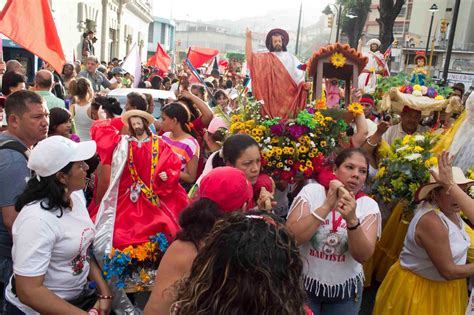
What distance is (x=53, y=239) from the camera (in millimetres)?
2426

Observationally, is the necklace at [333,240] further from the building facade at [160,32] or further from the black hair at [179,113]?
the building facade at [160,32]

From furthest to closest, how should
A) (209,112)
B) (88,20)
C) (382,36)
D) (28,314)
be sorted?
(88,20) → (382,36) → (209,112) → (28,314)

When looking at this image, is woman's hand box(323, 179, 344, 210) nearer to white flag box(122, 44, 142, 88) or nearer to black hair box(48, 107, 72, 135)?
black hair box(48, 107, 72, 135)

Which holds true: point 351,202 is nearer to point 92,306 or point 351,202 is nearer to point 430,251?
point 430,251

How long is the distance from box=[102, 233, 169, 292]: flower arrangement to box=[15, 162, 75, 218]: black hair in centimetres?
85

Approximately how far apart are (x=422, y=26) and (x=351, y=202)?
2355 inches

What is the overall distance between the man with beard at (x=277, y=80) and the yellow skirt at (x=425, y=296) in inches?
75.4

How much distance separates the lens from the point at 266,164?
3.63 metres

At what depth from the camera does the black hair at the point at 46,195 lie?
250cm

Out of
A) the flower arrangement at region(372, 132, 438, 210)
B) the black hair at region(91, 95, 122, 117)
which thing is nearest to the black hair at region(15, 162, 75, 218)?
the flower arrangement at region(372, 132, 438, 210)

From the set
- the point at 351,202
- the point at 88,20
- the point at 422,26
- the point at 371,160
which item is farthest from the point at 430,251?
the point at 422,26

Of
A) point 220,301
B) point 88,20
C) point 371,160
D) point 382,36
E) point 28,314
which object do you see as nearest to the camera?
point 220,301

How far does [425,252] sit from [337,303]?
783 mm

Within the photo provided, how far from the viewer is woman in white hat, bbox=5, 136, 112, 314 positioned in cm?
236
